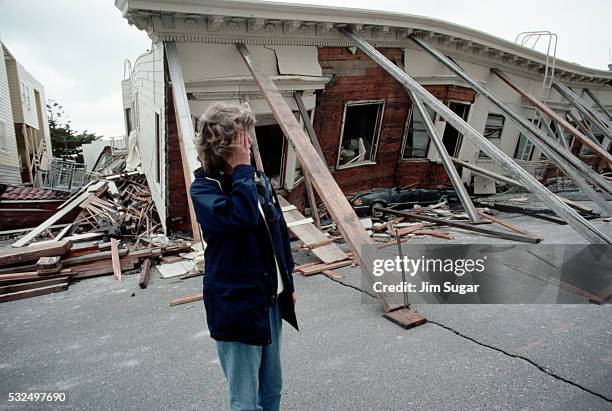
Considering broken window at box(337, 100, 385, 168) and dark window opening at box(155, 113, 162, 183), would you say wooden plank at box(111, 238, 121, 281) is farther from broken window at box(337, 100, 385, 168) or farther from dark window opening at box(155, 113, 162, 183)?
broken window at box(337, 100, 385, 168)

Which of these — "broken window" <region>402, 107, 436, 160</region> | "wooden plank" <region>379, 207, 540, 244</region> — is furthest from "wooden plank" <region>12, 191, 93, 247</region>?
"broken window" <region>402, 107, 436, 160</region>

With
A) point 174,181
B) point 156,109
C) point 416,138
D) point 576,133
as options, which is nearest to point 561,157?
point 576,133

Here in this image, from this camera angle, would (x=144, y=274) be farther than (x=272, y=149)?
No

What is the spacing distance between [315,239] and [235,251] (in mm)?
4615

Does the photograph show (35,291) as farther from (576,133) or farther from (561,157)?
(576,133)

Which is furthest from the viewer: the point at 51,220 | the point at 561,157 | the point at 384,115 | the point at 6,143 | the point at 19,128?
the point at 19,128

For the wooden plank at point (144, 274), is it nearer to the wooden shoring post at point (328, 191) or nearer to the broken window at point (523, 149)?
the wooden shoring post at point (328, 191)

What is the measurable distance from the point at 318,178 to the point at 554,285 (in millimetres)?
3088

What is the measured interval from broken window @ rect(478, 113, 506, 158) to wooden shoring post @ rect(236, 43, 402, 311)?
944 centimetres

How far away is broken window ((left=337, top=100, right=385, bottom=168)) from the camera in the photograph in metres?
10.3

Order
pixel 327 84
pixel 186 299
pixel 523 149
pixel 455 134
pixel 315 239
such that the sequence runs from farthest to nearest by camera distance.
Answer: pixel 523 149 < pixel 455 134 < pixel 327 84 < pixel 315 239 < pixel 186 299

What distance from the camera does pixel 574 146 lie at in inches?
721

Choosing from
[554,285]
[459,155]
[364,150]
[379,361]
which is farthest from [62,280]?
[459,155]

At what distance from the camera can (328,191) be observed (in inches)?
188
